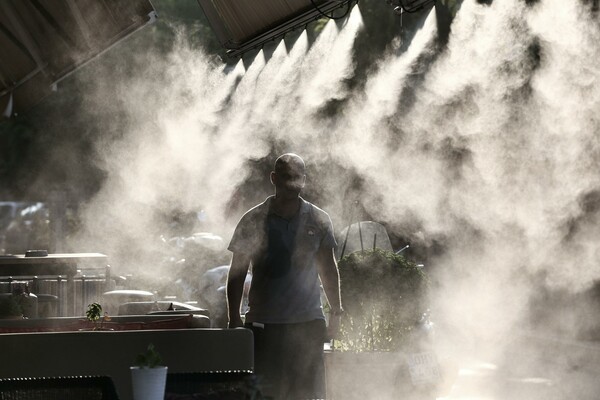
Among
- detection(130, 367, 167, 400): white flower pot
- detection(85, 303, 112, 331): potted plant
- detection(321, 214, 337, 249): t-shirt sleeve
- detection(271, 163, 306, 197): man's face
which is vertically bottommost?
detection(130, 367, 167, 400): white flower pot

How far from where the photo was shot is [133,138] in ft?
104

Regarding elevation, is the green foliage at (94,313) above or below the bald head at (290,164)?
below

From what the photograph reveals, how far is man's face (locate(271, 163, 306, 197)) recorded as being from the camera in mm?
7730

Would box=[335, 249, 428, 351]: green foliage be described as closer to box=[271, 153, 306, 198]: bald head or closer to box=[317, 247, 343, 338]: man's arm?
box=[317, 247, 343, 338]: man's arm

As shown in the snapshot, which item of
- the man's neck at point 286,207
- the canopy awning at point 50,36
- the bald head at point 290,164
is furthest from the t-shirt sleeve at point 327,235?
the canopy awning at point 50,36

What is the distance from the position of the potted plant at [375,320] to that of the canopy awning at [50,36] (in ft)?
16.6

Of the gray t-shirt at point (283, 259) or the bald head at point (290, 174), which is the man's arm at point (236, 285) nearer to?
the gray t-shirt at point (283, 259)

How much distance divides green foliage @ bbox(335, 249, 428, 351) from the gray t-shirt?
1.03m

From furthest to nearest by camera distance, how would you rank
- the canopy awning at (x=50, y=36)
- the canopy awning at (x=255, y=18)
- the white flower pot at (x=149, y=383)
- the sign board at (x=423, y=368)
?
the canopy awning at (x=50, y=36)
the canopy awning at (x=255, y=18)
the sign board at (x=423, y=368)
the white flower pot at (x=149, y=383)

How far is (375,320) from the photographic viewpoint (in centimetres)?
877

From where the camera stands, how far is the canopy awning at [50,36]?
13.5 m

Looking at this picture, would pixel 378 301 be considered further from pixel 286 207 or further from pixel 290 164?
pixel 290 164

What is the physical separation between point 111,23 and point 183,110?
908 centimetres

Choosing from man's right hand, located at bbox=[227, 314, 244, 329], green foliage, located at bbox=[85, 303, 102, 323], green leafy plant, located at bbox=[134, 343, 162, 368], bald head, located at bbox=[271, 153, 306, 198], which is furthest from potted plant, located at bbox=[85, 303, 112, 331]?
green leafy plant, located at bbox=[134, 343, 162, 368]
